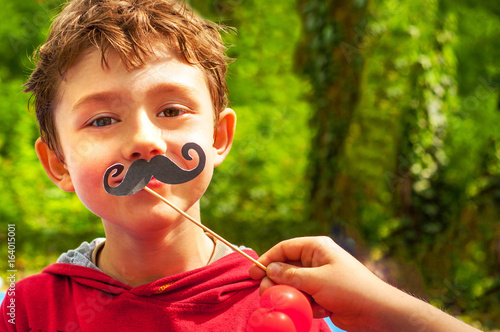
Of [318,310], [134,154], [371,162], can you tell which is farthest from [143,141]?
[371,162]

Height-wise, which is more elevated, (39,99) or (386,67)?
(386,67)

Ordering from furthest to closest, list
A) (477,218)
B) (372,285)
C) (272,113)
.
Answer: (272,113) → (477,218) → (372,285)

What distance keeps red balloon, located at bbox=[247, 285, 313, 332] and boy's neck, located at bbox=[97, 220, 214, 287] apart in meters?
0.34

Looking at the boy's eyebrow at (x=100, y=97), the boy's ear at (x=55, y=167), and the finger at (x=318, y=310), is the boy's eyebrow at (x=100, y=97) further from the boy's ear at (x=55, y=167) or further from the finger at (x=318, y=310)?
the finger at (x=318, y=310)

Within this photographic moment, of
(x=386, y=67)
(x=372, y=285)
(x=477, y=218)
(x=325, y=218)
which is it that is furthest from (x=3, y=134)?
(x=372, y=285)

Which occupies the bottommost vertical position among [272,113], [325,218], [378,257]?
[378,257]

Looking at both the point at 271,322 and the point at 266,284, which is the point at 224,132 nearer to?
the point at 266,284

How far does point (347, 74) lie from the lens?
3906 millimetres

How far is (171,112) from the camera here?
111 cm

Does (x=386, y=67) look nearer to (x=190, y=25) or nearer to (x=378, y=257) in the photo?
(x=378, y=257)

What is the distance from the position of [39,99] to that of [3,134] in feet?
13.2

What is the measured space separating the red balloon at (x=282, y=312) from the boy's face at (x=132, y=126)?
277 mm

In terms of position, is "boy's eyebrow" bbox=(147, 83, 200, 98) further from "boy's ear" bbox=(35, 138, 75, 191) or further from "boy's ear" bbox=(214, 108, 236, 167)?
"boy's ear" bbox=(35, 138, 75, 191)

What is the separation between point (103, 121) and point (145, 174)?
15cm
